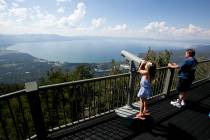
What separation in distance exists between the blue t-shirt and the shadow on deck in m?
1.03

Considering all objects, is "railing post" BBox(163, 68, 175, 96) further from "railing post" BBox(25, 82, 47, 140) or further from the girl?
"railing post" BBox(25, 82, 47, 140)

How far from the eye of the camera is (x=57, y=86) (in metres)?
3.56

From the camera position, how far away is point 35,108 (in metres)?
3.22

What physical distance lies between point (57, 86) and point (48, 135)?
1.06 m

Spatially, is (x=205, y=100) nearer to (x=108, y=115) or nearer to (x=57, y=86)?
(x=108, y=115)

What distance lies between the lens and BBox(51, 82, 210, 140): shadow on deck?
3715mm

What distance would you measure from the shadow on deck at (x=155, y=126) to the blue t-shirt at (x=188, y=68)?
1.03 m

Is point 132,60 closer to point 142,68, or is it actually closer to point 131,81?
point 142,68

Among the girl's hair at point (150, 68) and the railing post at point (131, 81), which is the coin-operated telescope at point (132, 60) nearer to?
the railing post at point (131, 81)

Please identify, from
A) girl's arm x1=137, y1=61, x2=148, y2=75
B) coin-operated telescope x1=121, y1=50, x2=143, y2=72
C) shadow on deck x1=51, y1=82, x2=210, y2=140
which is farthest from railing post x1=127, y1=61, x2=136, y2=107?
girl's arm x1=137, y1=61, x2=148, y2=75

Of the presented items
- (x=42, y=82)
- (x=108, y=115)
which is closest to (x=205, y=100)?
(x=108, y=115)

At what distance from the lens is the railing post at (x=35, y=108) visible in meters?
3.11

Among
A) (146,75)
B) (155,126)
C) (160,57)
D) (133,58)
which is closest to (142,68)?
(146,75)

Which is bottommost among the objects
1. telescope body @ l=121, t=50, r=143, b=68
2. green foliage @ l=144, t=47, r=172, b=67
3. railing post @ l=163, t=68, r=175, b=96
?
green foliage @ l=144, t=47, r=172, b=67
